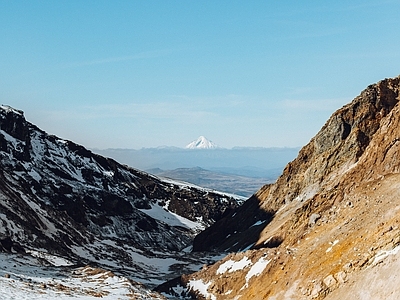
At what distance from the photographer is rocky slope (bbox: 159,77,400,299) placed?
25.2 meters

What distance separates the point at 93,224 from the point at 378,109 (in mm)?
76074

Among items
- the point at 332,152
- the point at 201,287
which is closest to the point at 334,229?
the point at 201,287

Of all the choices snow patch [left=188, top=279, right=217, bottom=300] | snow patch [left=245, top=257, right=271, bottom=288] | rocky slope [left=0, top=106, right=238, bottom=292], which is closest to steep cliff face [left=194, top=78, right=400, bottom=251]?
rocky slope [left=0, top=106, right=238, bottom=292]

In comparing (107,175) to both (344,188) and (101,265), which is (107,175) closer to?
(101,265)

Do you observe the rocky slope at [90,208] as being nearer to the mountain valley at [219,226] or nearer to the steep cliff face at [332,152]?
the mountain valley at [219,226]

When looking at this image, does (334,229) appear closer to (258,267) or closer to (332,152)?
(258,267)

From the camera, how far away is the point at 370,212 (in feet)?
106

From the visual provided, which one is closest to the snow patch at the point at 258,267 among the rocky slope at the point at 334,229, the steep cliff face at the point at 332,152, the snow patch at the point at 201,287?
the rocky slope at the point at 334,229

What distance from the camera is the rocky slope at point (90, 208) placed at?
71.7 metres

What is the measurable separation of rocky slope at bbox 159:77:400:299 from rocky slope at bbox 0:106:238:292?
18.0 meters

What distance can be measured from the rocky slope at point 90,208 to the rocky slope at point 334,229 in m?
18.0

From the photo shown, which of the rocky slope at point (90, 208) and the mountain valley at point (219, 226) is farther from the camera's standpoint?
the rocky slope at point (90, 208)

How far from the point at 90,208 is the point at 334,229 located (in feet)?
315

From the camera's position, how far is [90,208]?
393 feet
